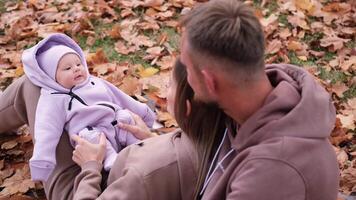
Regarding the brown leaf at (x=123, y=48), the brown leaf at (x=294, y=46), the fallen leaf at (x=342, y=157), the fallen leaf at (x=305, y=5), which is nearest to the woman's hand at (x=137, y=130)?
the fallen leaf at (x=342, y=157)

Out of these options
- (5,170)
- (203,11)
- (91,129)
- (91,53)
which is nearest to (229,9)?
(203,11)

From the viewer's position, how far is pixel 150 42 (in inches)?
156

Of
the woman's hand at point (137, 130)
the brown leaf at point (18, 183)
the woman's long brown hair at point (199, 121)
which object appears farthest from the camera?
the brown leaf at point (18, 183)

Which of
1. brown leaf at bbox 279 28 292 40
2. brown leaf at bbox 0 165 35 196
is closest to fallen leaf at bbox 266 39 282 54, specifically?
brown leaf at bbox 279 28 292 40

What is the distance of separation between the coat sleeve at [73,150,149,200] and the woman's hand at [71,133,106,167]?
0.14 ft

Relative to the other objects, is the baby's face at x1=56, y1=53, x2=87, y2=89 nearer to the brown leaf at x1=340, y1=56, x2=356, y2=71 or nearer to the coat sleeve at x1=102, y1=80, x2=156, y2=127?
the coat sleeve at x1=102, y1=80, x2=156, y2=127

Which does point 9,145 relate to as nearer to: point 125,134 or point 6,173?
point 6,173

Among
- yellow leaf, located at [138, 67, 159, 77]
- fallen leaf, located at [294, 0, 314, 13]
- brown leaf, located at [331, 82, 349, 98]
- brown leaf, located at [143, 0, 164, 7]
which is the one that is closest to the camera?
brown leaf, located at [331, 82, 349, 98]

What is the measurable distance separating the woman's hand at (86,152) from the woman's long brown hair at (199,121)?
587 millimetres

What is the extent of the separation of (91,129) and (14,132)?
838mm

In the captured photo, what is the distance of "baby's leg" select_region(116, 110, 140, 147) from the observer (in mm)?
2455

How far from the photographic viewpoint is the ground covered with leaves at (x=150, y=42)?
9.97 ft

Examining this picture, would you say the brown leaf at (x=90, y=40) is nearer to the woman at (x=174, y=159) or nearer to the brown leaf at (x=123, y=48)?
the brown leaf at (x=123, y=48)

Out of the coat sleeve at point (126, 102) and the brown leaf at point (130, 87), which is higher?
the coat sleeve at point (126, 102)
